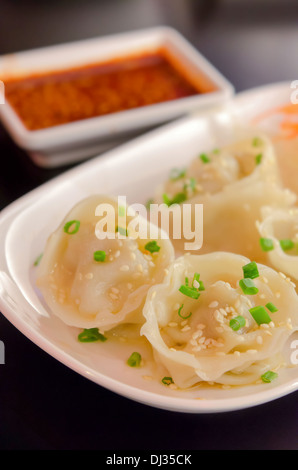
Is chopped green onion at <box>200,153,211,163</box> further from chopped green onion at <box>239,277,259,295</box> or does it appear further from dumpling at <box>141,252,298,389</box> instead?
chopped green onion at <box>239,277,259,295</box>

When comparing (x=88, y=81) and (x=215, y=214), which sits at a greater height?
(x=88, y=81)

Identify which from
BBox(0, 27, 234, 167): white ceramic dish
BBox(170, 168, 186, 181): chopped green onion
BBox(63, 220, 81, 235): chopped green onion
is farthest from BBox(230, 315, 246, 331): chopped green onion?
BBox(0, 27, 234, 167): white ceramic dish

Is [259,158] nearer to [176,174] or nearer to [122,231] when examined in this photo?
[176,174]

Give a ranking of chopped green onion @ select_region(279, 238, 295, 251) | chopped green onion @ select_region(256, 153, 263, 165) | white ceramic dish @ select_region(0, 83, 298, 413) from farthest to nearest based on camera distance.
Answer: chopped green onion @ select_region(256, 153, 263, 165) → chopped green onion @ select_region(279, 238, 295, 251) → white ceramic dish @ select_region(0, 83, 298, 413)

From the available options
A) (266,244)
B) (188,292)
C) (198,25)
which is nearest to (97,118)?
(266,244)
